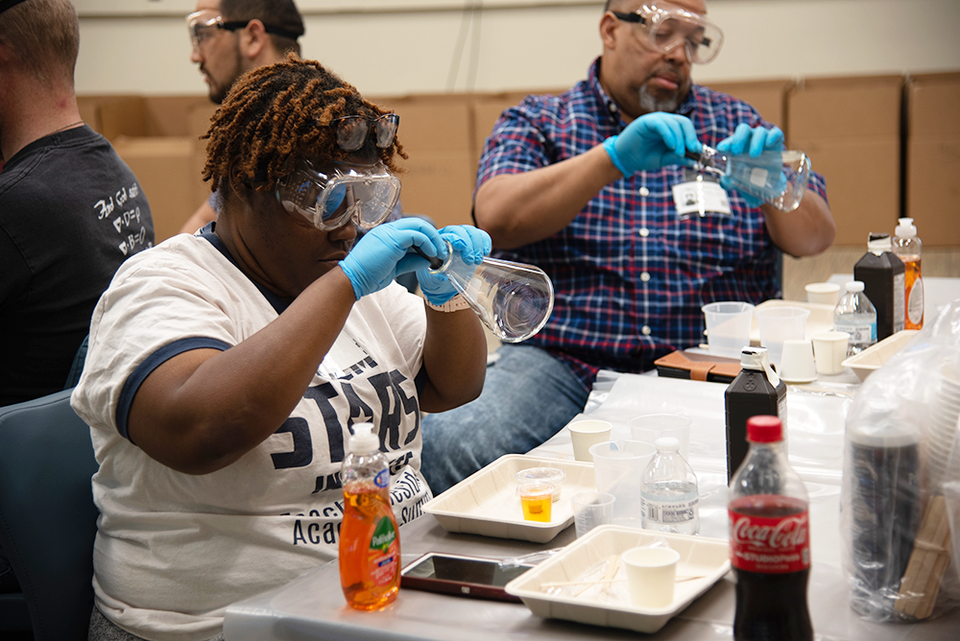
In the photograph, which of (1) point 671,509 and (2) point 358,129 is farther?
(2) point 358,129

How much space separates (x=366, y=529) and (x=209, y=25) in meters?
2.44

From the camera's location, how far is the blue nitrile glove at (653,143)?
1.99 m

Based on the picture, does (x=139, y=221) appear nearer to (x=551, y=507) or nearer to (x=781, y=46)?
(x=551, y=507)

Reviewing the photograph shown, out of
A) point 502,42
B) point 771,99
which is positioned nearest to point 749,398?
point 771,99

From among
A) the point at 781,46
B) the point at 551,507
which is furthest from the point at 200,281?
the point at 781,46

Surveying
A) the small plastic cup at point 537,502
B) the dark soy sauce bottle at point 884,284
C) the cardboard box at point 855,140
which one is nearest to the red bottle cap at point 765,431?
the small plastic cup at point 537,502

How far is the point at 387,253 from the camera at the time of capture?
46.5 inches

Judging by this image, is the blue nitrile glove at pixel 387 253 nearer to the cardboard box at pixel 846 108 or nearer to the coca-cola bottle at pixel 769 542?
the coca-cola bottle at pixel 769 542

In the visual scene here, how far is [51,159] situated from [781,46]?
14.7 ft

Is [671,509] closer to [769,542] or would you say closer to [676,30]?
[769,542]

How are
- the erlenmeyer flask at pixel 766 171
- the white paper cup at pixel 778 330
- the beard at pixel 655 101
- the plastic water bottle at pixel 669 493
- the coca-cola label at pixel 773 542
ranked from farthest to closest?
the beard at pixel 655 101, the erlenmeyer flask at pixel 766 171, the white paper cup at pixel 778 330, the plastic water bottle at pixel 669 493, the coca-cola label at pixel 773 542

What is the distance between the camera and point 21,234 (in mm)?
1629

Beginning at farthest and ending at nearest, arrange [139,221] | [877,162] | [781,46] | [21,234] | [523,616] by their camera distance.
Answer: [781,46] → [877,162] → [139,221] → [21,234] → [523,616]

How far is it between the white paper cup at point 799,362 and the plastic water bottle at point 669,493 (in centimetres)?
72
